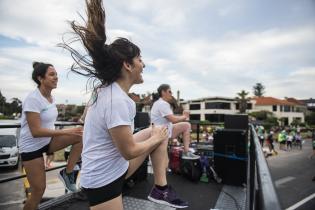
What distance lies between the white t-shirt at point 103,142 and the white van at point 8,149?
1190cm

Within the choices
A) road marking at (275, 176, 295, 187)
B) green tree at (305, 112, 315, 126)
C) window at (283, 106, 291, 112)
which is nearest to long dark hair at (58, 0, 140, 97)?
road marking at (275, 176, 295, 187)

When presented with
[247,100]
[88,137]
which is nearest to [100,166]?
[88,137]

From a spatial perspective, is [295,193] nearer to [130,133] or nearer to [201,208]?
[201,208]

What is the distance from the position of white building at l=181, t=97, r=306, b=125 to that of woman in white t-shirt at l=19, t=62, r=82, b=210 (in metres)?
72.6

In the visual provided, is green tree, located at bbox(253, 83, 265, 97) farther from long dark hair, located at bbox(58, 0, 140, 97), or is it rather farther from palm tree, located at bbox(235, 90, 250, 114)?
long dark hair, located at bbox(58, 0, 140, 97)

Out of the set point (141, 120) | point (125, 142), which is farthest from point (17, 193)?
point (125, 142)

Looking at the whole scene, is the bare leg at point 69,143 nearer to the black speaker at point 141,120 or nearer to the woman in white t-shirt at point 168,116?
the black speaker at point 141,120

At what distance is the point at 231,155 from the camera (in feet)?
14.5

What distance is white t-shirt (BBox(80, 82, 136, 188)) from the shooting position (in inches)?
66.9

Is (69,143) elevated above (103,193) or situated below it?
above

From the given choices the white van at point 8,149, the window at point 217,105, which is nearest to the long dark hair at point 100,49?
the white van at point 8,149

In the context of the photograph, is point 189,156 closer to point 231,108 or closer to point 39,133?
point 39,133

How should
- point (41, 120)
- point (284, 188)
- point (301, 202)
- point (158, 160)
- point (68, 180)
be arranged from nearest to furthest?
point (158, 160)
point (41, 120)
point (68, 180)
point (301, 202)
point (284, 188)

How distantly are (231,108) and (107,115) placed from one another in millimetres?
78691
